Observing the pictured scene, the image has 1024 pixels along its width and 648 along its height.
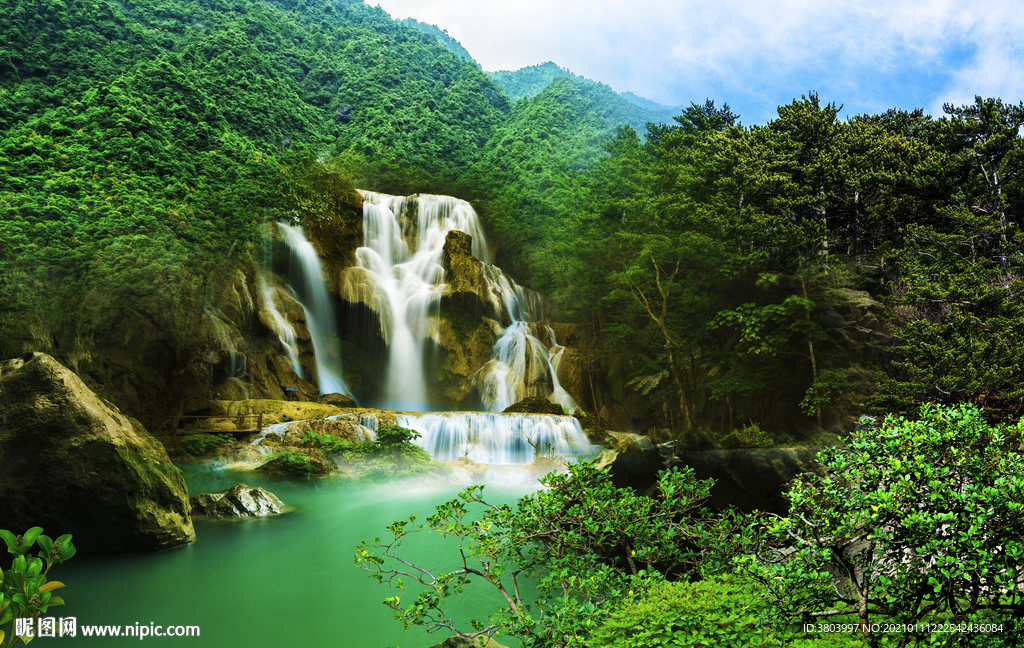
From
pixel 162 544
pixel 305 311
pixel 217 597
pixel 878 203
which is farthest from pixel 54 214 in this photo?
pixel 878 203

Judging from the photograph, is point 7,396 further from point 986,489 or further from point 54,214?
point 986,489

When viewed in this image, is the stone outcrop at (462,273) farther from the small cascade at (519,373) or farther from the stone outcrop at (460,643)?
the stone outcrop at (460,643)

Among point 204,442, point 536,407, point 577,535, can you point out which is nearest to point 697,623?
point 577,535

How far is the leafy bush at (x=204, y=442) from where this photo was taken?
27.5 ft

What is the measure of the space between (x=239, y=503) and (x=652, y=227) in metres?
8.46

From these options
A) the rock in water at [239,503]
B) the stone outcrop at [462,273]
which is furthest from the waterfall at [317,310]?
the rock in water at [239,503]

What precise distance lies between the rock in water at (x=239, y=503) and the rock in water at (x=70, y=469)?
1073 millimetres

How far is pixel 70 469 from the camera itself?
5.69m

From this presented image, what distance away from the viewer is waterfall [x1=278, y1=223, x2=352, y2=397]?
37.7ft

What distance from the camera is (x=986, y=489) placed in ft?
6.11

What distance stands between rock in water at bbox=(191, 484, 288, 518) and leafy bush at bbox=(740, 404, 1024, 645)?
6735 mm

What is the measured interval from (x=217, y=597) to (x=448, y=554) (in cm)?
250

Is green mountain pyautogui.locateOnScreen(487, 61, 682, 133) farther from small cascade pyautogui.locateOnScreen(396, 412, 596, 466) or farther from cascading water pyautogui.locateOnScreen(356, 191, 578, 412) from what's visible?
small cascade pyautogui.locateOnScreen(396, 412, 596, 466)

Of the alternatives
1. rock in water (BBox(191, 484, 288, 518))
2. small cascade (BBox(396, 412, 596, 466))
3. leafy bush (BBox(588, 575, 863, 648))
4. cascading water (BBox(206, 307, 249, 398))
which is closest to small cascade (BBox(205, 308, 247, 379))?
cascading water (BBox(206, 307, 249, 398))
